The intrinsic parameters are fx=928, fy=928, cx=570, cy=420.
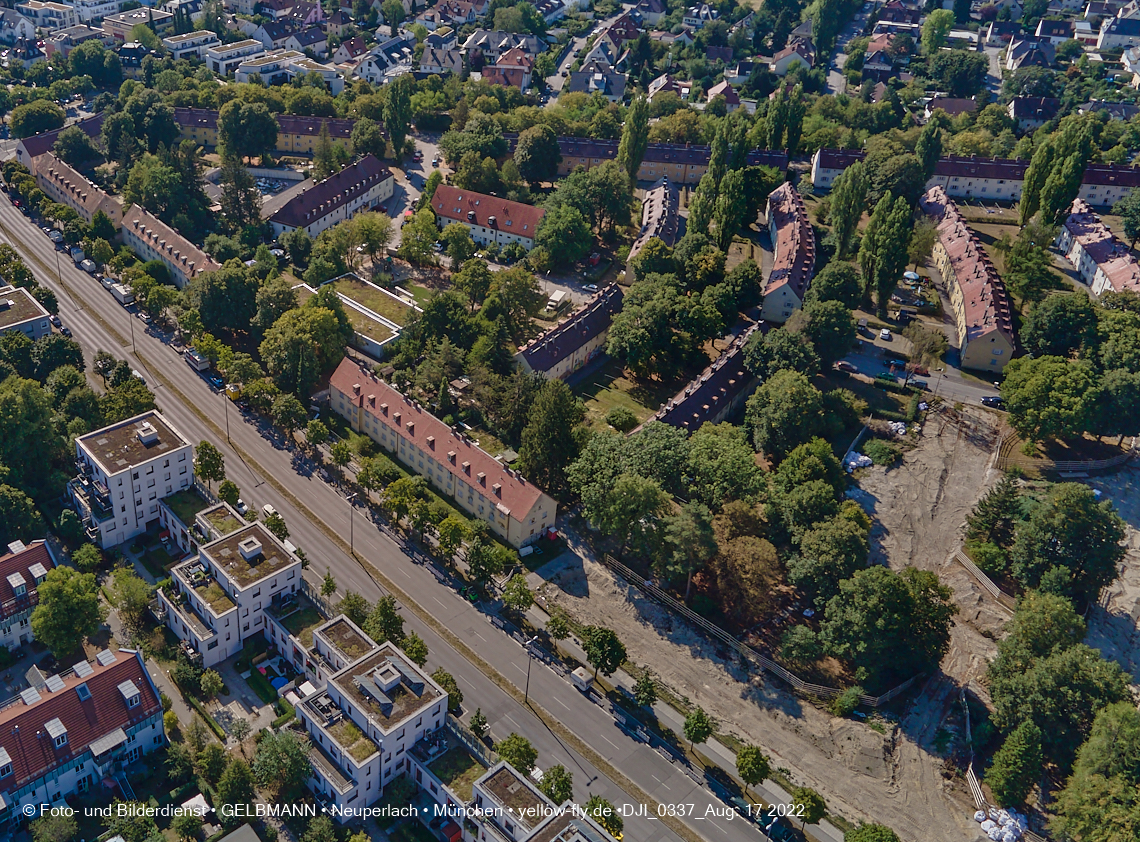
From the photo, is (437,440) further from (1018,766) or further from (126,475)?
(1018,766)

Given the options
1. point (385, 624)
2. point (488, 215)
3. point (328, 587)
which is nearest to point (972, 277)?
point (488, 215)

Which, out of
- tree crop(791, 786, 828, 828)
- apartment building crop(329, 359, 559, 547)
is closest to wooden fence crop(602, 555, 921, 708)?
apartment building crop(329, 359, 559, 547)

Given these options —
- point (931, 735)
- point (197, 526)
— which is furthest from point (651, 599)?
point (197, 526)

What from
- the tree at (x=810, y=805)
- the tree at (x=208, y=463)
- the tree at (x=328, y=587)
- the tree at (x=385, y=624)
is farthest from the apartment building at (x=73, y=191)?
the tree at (x=810, y=805)

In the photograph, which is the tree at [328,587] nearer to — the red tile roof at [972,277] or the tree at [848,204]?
the red tile roof at [972,277]

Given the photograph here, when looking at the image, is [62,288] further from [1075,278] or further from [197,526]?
[1075,278]

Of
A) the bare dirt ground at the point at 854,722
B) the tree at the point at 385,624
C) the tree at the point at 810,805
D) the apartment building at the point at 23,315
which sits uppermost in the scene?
the apartment building at the point at 23,315

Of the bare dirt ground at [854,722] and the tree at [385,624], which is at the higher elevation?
the tree at [385,624]
